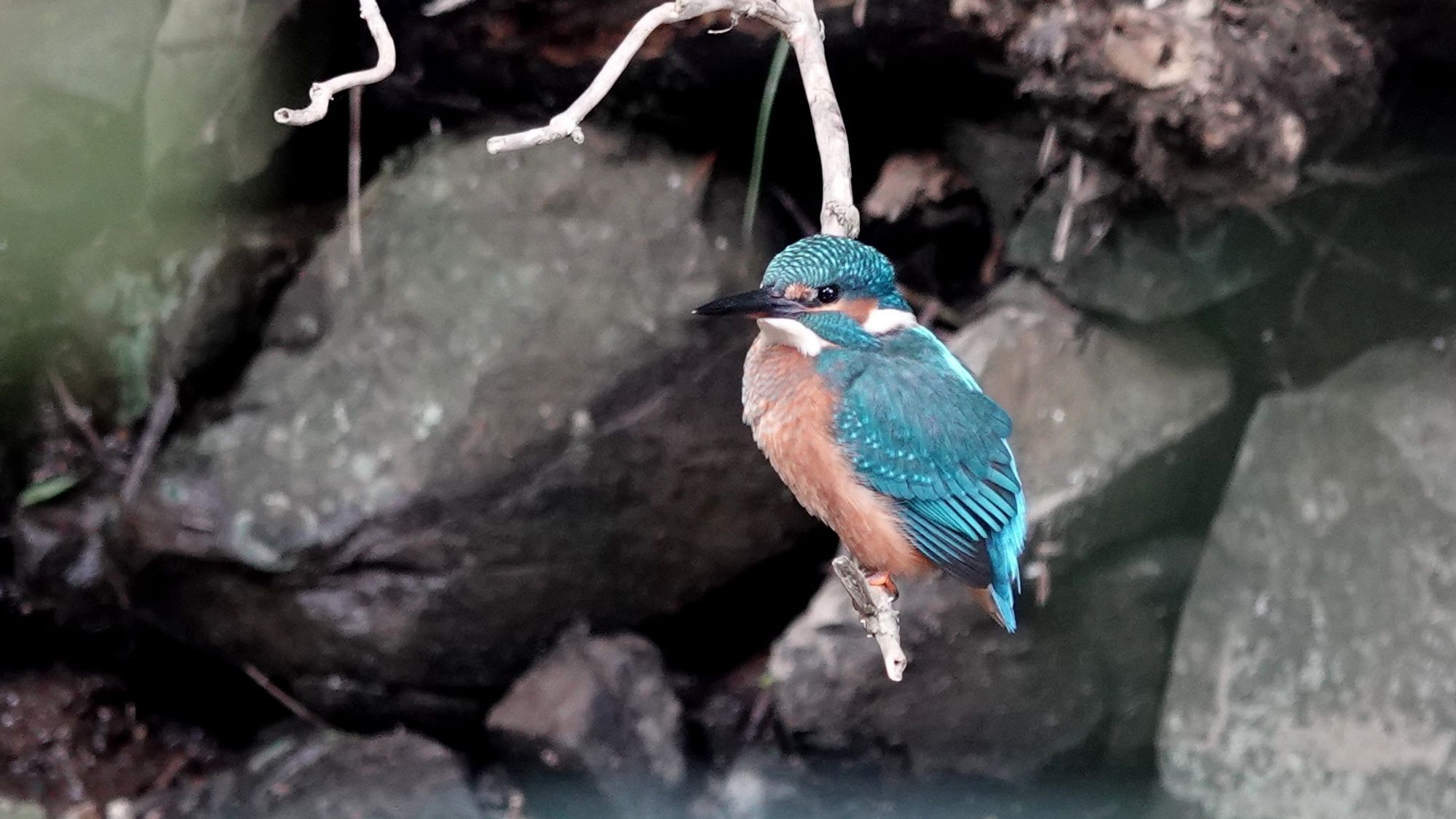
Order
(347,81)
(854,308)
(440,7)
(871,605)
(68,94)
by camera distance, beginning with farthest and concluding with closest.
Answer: (68,94), (440,7), (854,308), (871,605), (347,81)

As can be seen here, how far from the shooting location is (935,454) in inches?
69.6

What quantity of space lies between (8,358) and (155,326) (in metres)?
0.33

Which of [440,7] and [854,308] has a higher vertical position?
[440,7]

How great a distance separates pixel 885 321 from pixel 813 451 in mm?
207

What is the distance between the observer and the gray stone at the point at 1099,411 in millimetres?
2365

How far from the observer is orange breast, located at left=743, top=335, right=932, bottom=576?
5.74ft

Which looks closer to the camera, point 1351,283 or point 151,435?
point 1351,283

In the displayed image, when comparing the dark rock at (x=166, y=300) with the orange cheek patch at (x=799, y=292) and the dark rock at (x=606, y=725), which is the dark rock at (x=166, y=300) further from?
the orange cheek patch at (x=799, y=292)

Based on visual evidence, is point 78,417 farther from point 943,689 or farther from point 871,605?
point 871,605

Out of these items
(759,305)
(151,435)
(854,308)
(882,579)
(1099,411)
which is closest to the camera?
(759,305)

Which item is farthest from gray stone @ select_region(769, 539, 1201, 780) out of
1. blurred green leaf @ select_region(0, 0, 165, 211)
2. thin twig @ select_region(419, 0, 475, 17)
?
blurred green leaf @ select_region(0, 0, 165, 211)

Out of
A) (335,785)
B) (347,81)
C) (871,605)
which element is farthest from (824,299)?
(335,785)

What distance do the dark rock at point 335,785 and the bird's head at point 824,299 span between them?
4.45 ft

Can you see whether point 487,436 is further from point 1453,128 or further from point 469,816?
point 1453,128
